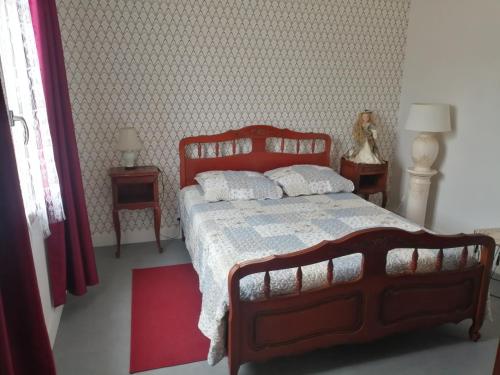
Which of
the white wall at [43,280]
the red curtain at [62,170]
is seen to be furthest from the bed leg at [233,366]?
the red curtain at [62,170]

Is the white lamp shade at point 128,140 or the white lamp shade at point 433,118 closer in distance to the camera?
the white lamp shade at point 128,140

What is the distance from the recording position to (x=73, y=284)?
2.56 metres

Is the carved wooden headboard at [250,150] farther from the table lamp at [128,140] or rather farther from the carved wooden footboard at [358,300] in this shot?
the carved wooden footboard at [358,300]

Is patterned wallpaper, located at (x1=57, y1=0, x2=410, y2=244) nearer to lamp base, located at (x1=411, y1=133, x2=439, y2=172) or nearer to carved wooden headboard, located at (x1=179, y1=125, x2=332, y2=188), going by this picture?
carved wooden headboard, located at (x1=179, y1=125, x2=332, y2=188)

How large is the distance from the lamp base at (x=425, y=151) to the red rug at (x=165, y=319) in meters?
2.25

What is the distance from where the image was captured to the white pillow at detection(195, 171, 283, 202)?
321cm

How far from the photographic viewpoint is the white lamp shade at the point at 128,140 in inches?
127

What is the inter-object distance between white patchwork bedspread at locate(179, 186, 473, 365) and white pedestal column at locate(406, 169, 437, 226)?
71 cm

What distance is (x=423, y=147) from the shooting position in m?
3.56

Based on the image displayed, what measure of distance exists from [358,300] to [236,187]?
1515mm

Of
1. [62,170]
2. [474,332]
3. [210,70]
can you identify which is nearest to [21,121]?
[62,170]

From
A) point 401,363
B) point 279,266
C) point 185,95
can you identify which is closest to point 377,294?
point 401,363

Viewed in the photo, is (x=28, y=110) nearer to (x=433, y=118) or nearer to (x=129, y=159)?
(x=129, y=159)

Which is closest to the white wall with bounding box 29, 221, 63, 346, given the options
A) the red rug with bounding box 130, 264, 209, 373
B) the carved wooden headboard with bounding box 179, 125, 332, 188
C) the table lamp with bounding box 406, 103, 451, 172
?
the red rug with bounding box 130, 264, 209, 373
